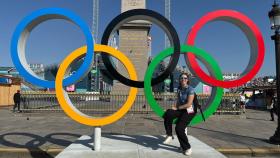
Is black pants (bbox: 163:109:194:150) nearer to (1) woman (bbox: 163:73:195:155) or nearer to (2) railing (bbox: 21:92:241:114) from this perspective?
(1) woman (bbox: 163:73:195:155)

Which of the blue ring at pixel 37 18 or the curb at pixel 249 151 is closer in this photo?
the blue ring at pixel 37 18

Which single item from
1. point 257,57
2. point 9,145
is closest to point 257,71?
point 257,57

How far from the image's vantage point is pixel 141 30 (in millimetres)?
26734

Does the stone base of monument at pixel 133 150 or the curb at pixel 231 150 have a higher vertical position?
the stone base of monument at pixel 133 150

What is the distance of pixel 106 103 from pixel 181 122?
48.5ft

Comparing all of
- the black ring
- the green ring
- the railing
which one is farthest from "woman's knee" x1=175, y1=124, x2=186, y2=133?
the railing

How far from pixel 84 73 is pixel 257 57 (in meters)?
4.73

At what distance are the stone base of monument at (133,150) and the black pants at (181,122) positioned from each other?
29 centimetres

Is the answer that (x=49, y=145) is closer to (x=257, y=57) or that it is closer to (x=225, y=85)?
(x=225, y=85)

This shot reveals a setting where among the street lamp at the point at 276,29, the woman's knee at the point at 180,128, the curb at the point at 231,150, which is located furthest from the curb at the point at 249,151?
the woman's knee at the point at 180,128

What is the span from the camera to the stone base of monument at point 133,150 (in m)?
6.79

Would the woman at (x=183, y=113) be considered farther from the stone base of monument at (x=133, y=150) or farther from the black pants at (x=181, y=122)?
the stone base of monument at (x=133, y=150)

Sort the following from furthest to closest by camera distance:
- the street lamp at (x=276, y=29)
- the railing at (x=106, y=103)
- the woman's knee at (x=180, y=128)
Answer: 1. the railing at (x=106, y=103)
2. the street lamp at (x=276, y=29)
3. the woman's knee at (x=180, y=128)

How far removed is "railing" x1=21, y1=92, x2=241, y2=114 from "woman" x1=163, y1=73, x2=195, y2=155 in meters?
13.1
